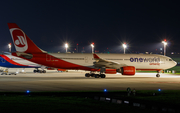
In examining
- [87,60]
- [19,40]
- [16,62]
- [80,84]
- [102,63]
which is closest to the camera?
[80,84]

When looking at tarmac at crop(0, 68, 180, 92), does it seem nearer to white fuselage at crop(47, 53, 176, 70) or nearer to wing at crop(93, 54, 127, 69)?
wing at crop(93, 54, 127, 69)

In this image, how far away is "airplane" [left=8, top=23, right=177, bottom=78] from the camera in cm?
3628

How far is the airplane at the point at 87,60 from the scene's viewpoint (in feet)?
119

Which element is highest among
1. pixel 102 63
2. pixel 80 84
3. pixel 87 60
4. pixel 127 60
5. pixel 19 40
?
pixel 19 40

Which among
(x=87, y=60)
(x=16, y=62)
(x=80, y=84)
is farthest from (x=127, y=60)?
(x=16, y=62)

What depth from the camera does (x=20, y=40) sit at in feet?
119

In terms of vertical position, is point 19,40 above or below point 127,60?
above

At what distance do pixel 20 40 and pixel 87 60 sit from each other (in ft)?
35.5

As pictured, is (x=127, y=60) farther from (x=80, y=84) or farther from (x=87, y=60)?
(x=80, y=84)

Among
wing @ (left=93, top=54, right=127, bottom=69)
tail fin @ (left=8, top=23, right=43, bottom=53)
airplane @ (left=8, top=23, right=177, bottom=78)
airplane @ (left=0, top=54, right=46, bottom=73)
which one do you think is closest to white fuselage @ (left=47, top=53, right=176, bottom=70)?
airplane @ (left=8, top=23, right=177, bottom=78)

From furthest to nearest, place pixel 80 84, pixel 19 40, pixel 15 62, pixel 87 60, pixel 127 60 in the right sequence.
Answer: pixel 15 62 → pixel 127 60 → pixel 87 60 → pixel 19 40 → pixel 80 84
